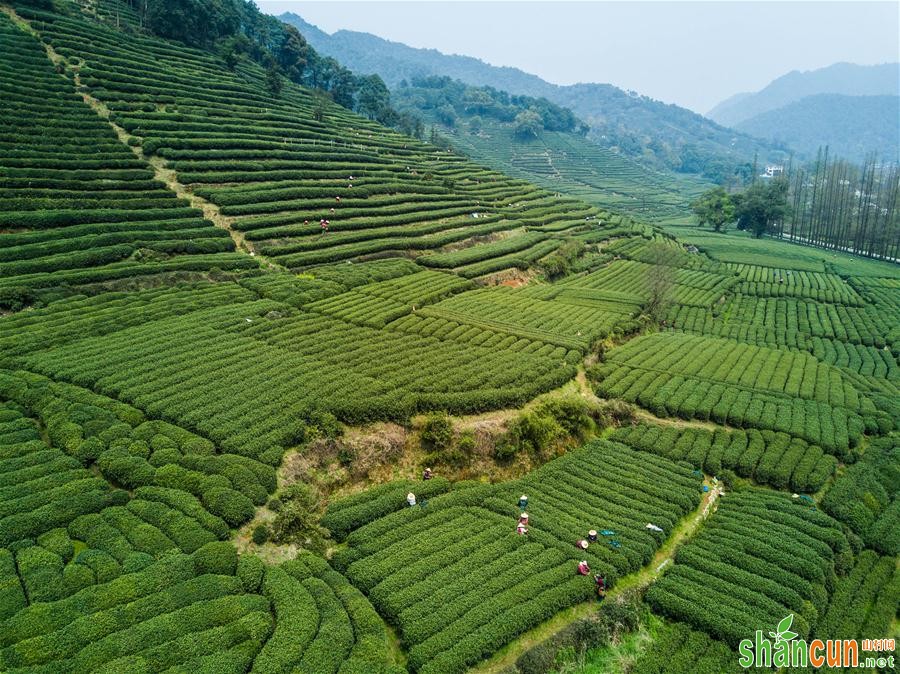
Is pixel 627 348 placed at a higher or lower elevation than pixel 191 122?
Answer: lower

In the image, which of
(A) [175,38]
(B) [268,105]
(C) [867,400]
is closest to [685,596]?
(C) [867,400]

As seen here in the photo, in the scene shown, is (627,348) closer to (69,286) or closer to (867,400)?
(867,400)

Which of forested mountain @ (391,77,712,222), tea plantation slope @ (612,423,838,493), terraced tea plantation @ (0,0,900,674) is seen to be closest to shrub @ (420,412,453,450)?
terraced tea plantation @ (0,0,900,674)

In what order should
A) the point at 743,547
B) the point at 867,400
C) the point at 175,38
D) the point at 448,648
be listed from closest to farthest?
the point at 448,648
the point at 743,547
the point at 867,400
the point at 175,38

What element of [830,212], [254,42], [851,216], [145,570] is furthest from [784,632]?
[254,42]

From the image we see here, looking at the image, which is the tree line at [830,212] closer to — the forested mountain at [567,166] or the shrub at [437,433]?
the forested mountain at [567,166]

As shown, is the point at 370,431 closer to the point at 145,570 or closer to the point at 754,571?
the point at 145,570

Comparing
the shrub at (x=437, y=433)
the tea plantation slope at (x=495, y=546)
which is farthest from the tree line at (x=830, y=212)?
the shrub at (x=437, y=433)
